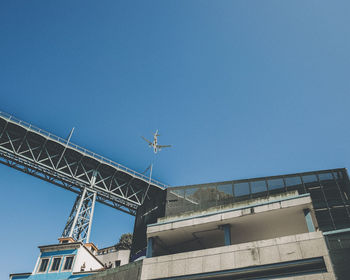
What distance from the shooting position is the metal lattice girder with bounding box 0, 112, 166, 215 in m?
43.5

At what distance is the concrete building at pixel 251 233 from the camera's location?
15.3 m

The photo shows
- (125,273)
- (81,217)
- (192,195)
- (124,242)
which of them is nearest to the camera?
(125,273)

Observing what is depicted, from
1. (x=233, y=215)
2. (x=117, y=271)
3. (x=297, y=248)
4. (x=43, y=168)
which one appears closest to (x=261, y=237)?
(x=233, y=215)

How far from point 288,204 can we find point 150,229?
28.4 feet

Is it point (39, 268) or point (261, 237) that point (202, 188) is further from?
point (39, 268)

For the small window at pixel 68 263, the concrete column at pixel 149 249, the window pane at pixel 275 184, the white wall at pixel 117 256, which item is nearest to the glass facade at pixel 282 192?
the window pane at pixel 275 184

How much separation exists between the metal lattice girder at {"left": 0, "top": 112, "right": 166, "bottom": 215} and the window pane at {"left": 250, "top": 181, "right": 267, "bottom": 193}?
1082 inches

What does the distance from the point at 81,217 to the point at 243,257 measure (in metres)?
30.9

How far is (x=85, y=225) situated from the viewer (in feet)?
138

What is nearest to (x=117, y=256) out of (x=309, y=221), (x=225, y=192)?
(x=225, y=192)

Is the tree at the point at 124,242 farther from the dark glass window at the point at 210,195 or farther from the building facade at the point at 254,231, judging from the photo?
the dark glass window at the point at 210,195

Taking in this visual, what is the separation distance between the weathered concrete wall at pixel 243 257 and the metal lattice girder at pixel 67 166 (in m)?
29.7

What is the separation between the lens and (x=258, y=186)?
23641 mm

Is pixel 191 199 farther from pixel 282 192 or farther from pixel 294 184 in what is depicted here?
pixel 294 184
